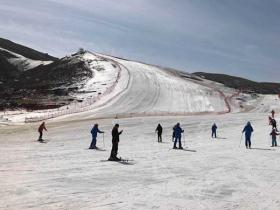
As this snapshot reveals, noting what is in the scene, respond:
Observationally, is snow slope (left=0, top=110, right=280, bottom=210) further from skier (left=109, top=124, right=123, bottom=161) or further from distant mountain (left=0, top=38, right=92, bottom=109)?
distant mountain (left=0, top=38, right=92, bottom=109)

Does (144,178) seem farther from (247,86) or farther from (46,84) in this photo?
(247,86)

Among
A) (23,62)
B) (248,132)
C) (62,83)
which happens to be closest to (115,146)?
(248,132)

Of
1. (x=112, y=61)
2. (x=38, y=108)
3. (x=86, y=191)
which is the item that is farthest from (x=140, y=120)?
(x=112, y=61)

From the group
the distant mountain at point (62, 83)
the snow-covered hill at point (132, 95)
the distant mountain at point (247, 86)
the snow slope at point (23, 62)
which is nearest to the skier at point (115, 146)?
the snow-covered hill at point (132, 95)

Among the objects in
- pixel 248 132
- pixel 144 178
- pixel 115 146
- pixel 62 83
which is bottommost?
pixel 144 178

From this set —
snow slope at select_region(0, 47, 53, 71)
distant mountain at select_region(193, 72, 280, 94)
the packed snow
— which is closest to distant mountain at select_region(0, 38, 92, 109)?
snow slope at select_region(0, 47, 53, 71)

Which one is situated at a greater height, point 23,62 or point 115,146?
point 23,62

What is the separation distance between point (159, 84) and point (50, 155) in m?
71.5

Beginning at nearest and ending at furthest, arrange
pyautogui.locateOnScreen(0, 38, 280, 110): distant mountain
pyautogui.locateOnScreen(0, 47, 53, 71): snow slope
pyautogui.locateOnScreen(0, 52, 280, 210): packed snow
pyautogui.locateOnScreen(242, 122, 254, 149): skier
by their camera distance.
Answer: pyautogui.locateOnScreen(0, 52, 280, 210): packed snow
pyautogui.locateOnScreen(242, 122, 254, 149): skier
pyautogui.locateOnScreen(0, 38, 280, 110): distant mountain
pyautogui.locateOnScreen(0, 47, 53, 71): snow slope

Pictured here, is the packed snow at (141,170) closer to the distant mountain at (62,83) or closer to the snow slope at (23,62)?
the distant mountain at (62,83)

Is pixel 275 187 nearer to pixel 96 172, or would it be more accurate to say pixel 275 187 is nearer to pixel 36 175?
pixel 96 172

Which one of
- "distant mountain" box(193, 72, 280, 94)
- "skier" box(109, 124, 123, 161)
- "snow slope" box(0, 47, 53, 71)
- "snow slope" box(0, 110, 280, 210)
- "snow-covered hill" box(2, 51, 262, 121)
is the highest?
"snow slope" box(0, 47, 53, 71)

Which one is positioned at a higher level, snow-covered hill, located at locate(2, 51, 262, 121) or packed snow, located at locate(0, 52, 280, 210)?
snow-covered hill, located at locate(2, 51, 262, 121)

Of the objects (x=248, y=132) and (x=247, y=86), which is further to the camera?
(x=247, y=86)
